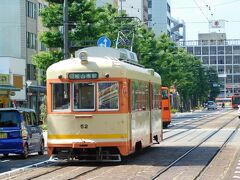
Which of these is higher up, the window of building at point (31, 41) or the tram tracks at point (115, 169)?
the window of building at point (31, 41)

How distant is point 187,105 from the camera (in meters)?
125

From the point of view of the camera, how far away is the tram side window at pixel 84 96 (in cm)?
1867

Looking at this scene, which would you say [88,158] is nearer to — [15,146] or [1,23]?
[15,146]

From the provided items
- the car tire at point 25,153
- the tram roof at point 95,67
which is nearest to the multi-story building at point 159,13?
the car tire at point 25,153

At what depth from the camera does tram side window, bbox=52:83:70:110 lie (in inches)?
742

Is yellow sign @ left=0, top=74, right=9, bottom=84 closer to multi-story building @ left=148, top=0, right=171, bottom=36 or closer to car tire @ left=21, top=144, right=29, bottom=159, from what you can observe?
car tire @ left=21, top=144, right=29, bottom=159

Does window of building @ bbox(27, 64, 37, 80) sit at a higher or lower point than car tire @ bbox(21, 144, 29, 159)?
higher

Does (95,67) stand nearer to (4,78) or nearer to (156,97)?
(156,97)

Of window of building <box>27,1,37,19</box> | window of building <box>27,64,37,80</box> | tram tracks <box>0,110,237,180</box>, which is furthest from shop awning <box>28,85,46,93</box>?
tram tracks <box>0,110,237,180</box>

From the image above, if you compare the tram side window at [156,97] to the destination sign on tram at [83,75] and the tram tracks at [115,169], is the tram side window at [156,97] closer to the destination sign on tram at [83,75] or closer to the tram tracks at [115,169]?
the tram tracks at [115,169]

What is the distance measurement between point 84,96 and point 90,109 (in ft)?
1.45

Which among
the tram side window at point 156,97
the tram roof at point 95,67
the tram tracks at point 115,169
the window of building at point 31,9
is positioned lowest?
the tram tracks at point 115,169

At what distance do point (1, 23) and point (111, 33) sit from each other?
14892 mm

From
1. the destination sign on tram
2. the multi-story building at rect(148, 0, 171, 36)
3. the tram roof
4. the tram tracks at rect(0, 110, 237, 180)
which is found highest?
the multi-story building at rect(148, 0, 171, 36)
